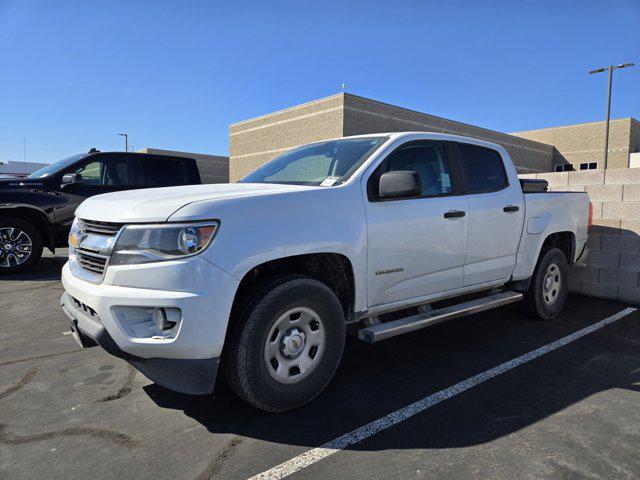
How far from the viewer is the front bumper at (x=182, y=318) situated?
96.5 inches

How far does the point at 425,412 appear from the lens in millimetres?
3008

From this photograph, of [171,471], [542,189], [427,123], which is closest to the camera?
[171,471]

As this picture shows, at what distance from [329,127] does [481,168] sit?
89.4 feet

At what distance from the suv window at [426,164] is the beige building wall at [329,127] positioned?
84.1ft

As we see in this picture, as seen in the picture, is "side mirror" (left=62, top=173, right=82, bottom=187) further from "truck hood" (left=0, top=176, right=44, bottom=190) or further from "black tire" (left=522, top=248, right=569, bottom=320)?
"black tire" (left=522, top=248, right=569, bottom=320)

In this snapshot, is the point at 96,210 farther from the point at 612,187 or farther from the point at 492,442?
the point at 612,187

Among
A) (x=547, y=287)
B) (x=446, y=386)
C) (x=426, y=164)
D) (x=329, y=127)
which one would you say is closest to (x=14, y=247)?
(x=426, y=164)

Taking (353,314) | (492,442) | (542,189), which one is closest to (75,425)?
(353,314)

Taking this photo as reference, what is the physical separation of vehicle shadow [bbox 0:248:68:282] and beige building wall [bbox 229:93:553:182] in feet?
73.7

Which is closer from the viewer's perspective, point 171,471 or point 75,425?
point 171,471

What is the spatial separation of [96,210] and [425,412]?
8.23ft

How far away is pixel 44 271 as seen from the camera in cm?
762

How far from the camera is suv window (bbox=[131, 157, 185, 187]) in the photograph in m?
8.20

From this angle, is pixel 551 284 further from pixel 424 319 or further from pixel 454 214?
pixel 424 319
